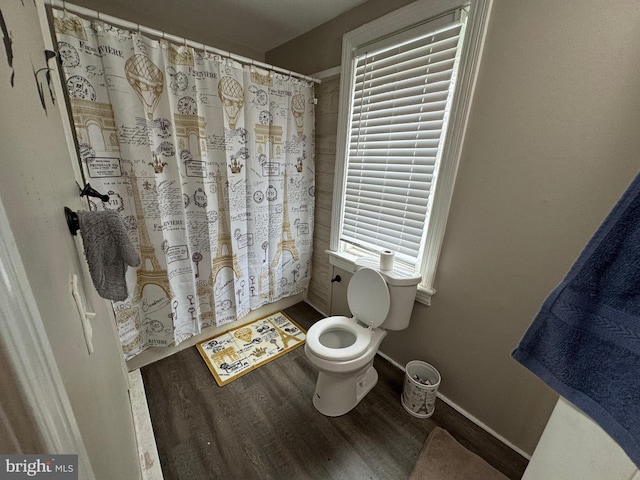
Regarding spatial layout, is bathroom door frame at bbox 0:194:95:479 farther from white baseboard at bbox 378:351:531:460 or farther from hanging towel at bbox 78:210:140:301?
white baseboard at bbox 378:351:531:460

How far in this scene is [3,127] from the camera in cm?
33

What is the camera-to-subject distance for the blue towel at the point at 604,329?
41 cm

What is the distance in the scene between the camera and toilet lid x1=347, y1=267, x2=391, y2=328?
1.43 metres

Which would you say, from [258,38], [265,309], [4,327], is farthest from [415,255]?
[258,38]

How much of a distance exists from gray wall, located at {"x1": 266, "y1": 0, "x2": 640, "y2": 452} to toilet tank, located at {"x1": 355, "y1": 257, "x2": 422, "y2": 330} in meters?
0.15

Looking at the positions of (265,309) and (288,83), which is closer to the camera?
(288,83)

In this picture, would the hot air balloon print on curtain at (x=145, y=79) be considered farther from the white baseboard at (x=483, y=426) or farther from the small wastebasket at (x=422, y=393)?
the white baseboard at (x=483, y=426)

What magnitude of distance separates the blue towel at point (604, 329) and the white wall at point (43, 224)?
817 millimetres

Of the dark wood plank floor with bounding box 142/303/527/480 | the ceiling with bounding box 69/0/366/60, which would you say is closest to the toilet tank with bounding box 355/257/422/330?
the dark wood plank floor with bounding box 142/303/527/480

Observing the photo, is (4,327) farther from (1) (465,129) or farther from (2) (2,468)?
(1) (465,129)

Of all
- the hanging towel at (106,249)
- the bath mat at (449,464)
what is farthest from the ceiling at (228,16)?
the bath mat at (449,464)

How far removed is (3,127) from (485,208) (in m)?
1.50

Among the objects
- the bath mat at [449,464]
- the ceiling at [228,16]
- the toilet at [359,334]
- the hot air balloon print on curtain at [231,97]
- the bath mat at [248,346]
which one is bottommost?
the bath mat at [248,346]

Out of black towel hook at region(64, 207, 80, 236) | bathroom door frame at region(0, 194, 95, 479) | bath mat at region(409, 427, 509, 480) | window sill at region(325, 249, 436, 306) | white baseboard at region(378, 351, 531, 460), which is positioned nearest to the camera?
bathroom door frame at region(0, 194, 95, 479)
